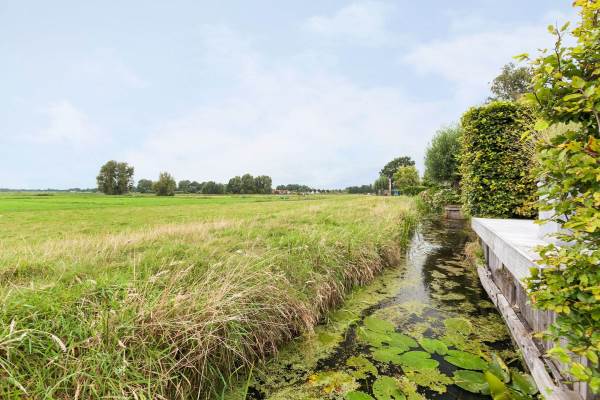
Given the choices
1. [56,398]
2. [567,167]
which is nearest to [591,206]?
[567,167]

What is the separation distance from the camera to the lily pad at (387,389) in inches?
88.3

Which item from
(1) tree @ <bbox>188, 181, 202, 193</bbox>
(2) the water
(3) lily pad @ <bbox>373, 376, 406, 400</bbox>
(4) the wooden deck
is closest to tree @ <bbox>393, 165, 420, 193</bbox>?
(2) the water

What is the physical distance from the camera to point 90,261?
3531 millimetres

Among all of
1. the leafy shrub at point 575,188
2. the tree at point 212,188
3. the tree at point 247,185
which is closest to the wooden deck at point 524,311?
the leafy shrub at point 575,188

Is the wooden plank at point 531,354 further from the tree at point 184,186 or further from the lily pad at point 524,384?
the tree at point 184,186

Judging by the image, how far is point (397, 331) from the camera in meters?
3.35

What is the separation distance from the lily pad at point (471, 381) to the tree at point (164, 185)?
57270 mm

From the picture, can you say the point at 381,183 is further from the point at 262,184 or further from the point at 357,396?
the point at 357,396

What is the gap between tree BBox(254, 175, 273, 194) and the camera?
76.4 m

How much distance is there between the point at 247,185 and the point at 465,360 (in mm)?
73836

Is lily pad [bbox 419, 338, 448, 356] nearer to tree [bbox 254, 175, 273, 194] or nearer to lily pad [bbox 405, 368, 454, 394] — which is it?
lily pad [bbox 405, 368, 454, 394]

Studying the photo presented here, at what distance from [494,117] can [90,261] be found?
29.1 feet

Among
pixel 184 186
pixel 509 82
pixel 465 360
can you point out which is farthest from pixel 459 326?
pixel 184 186

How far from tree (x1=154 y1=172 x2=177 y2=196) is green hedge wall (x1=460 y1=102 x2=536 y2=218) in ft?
178
